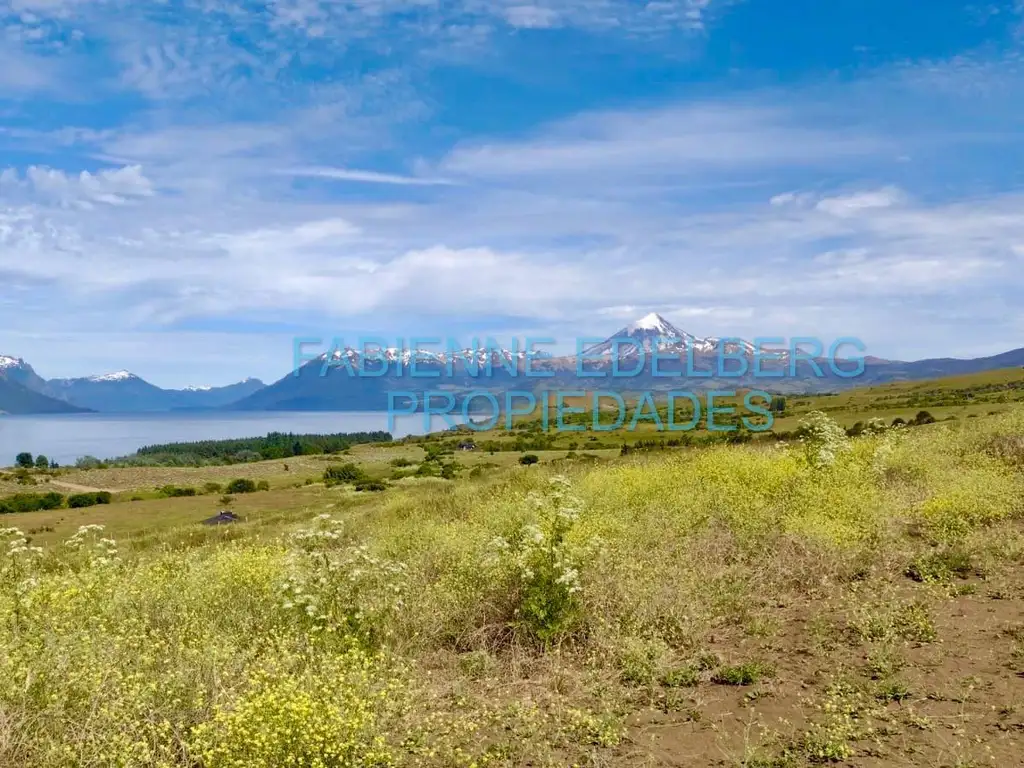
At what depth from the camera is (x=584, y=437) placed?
9381 cm

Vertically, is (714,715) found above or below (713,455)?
below

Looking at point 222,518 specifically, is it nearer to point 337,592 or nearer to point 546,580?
point 337,592

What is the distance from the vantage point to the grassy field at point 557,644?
6145 millimetres

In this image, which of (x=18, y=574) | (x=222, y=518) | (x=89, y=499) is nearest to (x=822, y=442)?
(x=18, y=574)

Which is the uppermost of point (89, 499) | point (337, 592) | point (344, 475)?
point (337, 592)

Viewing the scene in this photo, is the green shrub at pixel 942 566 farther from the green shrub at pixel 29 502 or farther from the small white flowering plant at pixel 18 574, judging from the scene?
the green shrub at pixel 29 502

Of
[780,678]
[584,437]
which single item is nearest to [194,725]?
[780,678]

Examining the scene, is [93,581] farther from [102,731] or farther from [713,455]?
[713,455]

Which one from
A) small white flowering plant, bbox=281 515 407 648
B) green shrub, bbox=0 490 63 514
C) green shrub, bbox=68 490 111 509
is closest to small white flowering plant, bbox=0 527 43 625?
small white flowering plant, bbox=281 515 407 648

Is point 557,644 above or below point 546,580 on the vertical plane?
below

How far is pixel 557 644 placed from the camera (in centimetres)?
875

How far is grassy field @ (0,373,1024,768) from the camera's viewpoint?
6.14 metres

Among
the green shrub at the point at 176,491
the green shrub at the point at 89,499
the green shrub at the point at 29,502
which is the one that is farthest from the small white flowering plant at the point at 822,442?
the green shrub at the point at 29,502

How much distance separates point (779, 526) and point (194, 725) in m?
10.5
